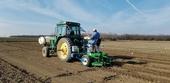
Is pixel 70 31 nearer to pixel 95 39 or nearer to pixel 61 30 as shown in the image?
pixel 61 30

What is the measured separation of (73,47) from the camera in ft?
49.1

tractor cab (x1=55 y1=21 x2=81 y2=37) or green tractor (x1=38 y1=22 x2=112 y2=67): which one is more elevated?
tractor cab (x1=55 y1=21 x2=81 y2=37)

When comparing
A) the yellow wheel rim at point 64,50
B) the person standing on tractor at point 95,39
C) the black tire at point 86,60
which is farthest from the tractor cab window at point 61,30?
the black tire at point 86,60

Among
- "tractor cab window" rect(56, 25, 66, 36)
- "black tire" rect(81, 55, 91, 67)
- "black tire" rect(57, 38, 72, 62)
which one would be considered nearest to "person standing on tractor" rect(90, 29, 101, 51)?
"black tire" rect(81, 55, 91, 67)

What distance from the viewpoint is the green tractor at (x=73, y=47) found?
45.6 ft

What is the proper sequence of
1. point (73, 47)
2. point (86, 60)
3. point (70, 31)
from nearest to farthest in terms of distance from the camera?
point (86, 60), point (73, 47), point (70, 31)

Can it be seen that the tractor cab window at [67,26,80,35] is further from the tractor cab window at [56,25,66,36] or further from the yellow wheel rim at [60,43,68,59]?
the yellow wheel rim at [60,43,68,59]

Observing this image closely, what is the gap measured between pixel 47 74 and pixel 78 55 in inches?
134

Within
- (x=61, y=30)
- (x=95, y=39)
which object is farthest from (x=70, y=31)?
(x=95, y=39)

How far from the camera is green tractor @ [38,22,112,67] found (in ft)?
45.6

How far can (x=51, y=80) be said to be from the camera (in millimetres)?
10750

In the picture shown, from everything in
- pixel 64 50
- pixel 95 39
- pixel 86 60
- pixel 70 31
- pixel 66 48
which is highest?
pixel 70 31

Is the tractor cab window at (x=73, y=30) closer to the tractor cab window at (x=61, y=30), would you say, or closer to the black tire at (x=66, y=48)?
the tractor cab window at (x=61, y=30)

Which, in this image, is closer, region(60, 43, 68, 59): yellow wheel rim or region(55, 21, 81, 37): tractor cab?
region(60, 43, 68, 59): yellow wheel rim
